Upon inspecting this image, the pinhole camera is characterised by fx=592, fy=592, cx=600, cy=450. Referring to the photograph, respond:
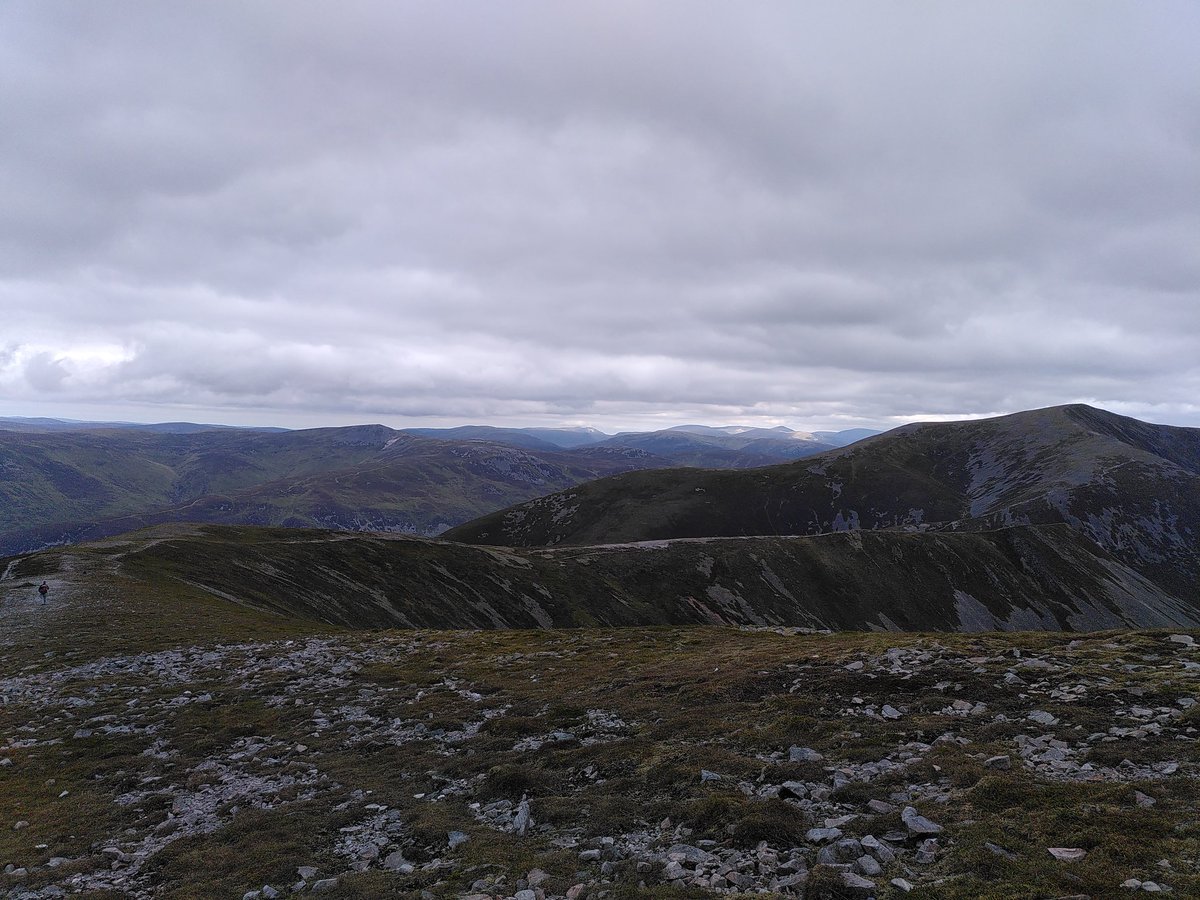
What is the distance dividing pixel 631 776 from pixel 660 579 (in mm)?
122715

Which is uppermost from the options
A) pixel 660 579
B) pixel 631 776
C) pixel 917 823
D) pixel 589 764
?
pixel 917 823

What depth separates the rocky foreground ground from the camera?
36.5ft

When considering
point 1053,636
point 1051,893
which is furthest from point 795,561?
point 1051,893

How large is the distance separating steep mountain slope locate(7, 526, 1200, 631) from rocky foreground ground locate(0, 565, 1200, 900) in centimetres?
4067

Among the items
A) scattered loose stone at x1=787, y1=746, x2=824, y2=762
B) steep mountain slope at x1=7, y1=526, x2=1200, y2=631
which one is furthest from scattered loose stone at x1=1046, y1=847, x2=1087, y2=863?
steep mountain slope at x1=7, y1=526, x2=1200, y2=631

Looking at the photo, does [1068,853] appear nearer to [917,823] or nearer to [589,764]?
[917,823]

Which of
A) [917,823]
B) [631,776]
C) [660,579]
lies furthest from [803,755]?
[660,579]

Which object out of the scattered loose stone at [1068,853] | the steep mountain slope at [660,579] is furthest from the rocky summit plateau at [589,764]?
the steep mountain slope at [660,579]

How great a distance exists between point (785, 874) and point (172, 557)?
81544 millimetres

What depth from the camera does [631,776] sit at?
1641cm

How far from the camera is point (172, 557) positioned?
233 feet

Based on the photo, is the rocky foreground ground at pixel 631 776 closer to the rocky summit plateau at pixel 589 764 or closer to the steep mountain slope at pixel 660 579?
the rocky summit plateau at pixel 589 764

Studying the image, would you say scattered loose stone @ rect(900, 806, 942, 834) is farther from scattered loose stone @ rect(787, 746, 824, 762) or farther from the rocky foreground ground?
scattered loose stone @ rect(787, 746, 824, 762)

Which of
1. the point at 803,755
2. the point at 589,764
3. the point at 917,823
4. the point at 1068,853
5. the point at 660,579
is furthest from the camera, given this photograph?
the point at 660,579
